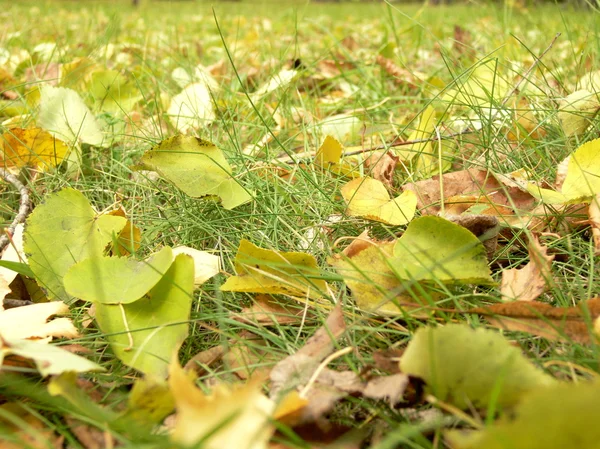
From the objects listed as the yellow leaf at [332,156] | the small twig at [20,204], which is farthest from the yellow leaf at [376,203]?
the small twig at [20,204]

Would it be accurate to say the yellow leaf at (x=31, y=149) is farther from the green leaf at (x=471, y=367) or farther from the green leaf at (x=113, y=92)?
the green leaf at (x=471, y=367)

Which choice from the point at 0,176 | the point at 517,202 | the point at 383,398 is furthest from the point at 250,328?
the point at 0,176

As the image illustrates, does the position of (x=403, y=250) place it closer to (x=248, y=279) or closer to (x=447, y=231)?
(x=447, y=231)

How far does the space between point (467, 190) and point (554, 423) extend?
1.84 feet

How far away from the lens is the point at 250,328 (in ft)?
2.02

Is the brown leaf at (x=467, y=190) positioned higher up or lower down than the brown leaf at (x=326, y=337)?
higher up

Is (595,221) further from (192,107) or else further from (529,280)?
(192,107)

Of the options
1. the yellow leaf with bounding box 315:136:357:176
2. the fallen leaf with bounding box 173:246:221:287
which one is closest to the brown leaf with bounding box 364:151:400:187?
the yellow leaf with bounding box 315:136:357:176

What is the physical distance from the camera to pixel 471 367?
1.49ft

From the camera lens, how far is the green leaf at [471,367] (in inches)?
17.4

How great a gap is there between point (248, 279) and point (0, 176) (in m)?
0.60

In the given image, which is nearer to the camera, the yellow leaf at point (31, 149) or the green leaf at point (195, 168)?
the green leaf at point (195, 168)

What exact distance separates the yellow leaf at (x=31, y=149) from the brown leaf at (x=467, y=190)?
0.63 m

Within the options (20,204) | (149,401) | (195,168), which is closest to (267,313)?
(149,401)
